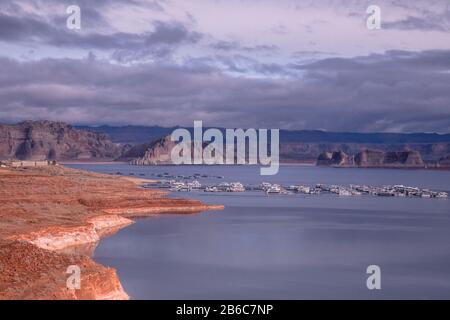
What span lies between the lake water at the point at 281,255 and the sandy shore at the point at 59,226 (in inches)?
98.0

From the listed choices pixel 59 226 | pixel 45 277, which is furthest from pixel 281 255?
pixel 45 277

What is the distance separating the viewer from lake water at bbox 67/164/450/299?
36062 millimetres

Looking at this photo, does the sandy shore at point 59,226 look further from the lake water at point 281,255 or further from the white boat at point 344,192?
the white boat at point 344,192

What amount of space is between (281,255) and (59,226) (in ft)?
49.7

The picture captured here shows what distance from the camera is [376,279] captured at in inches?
1535

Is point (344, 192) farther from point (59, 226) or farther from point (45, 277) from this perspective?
point (45, 277)

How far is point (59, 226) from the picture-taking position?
46562 mm

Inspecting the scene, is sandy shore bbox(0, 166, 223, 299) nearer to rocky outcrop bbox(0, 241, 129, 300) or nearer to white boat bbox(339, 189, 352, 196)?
rocky outcrop bbox(0, 241, 129, 300)

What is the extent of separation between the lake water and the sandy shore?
249cm

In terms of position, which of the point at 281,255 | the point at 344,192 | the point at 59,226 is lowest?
the point at 281,255

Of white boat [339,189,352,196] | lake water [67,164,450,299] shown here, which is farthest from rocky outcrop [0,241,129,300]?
white boat [339,189,352,196]
